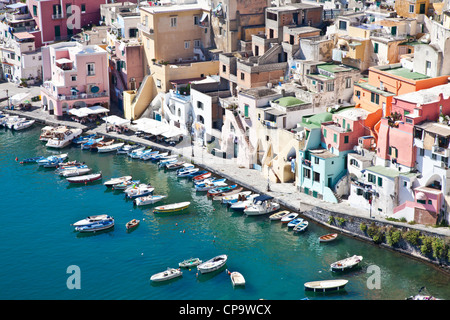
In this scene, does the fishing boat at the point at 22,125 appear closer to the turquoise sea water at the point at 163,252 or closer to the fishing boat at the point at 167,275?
the turquoise sea water at the point at 163,252

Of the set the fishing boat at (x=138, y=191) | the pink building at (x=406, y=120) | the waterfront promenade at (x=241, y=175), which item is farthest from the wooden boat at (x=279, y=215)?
the fishing boat at (x=138, y=191)

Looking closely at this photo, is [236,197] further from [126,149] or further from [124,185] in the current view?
[126,149]

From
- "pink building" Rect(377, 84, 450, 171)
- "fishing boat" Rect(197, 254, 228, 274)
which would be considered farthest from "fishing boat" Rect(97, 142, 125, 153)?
"pink building" Rect(377, 84, 450, 171)

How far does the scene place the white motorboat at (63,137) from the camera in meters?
106

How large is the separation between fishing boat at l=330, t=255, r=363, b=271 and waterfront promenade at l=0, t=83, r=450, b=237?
19.2 feet

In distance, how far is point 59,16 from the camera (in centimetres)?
12850

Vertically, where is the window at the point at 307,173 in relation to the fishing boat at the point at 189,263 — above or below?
above

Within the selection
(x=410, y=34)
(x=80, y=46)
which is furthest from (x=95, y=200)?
(x=410, y=34)

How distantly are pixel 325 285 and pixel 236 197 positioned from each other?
2069cm

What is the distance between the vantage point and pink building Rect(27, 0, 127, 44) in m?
127

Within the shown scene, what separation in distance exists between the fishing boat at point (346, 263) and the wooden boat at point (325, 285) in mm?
2607

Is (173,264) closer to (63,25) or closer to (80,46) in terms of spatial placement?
(80,46)

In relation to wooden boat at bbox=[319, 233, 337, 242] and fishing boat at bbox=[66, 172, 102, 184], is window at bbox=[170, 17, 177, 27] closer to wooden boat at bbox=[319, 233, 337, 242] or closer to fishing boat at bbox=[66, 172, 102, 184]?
fishing boat at bbox=[66, 172, 102, 184]

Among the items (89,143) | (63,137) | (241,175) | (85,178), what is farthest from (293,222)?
(63,137)
